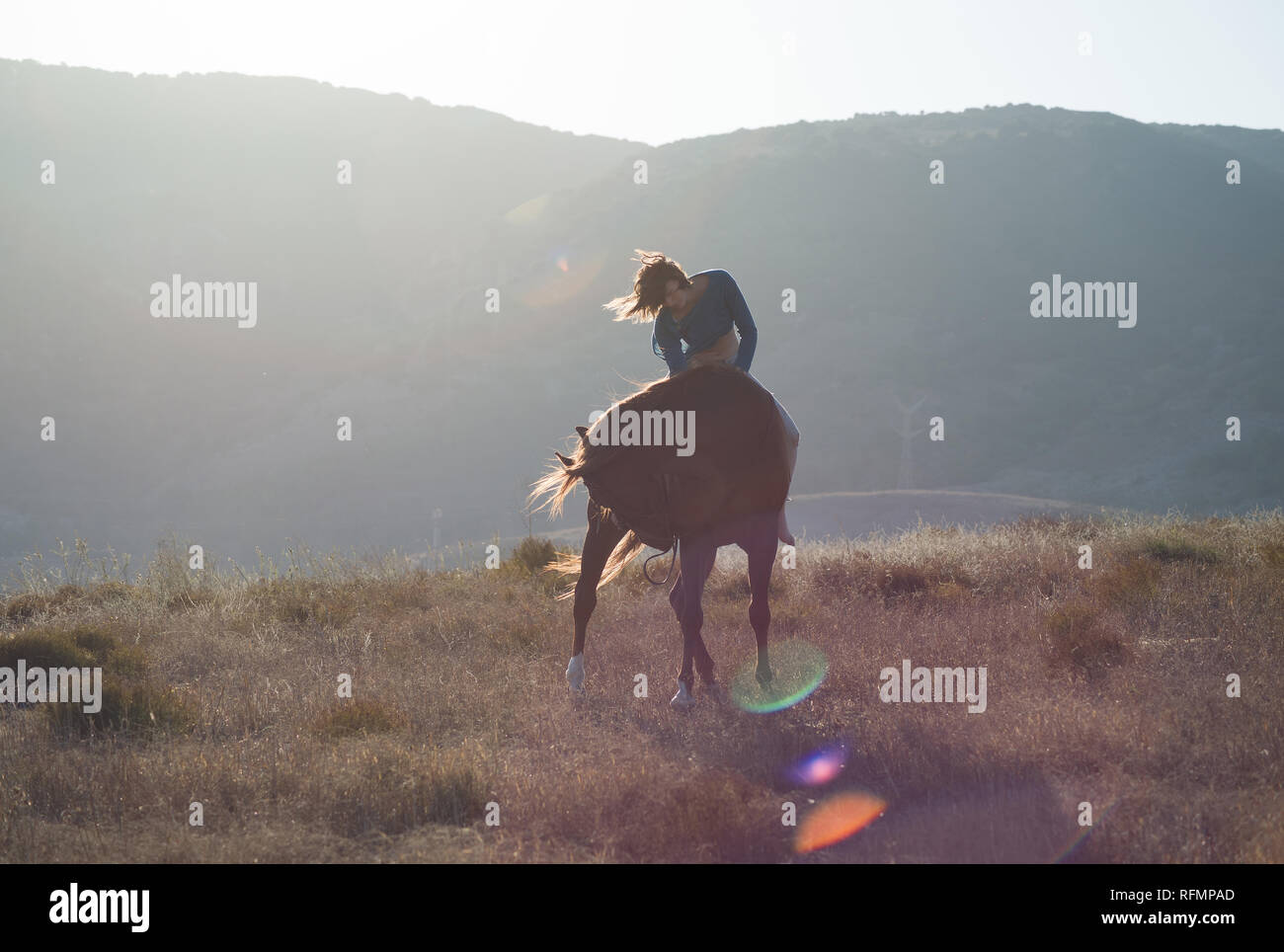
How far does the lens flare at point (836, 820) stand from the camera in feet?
12.3

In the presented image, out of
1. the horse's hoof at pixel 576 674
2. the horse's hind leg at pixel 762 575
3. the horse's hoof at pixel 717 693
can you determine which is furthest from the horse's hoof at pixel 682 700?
the horse's hoof at pixel 576 674

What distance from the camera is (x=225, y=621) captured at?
7840 mm

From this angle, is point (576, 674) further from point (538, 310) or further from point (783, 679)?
point (538, 310)

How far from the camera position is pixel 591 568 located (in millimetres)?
6059

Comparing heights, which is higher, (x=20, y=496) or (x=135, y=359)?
(x=135, y=359)

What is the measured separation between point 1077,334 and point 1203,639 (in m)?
52.6

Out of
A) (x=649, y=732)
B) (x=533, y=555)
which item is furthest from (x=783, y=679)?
(x=533, y=555)

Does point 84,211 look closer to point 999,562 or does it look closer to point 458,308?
point 458,308

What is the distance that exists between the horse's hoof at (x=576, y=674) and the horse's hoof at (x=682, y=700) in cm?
65

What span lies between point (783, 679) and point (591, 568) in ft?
4.63

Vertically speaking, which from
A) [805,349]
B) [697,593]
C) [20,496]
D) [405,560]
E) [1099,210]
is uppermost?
[1099,210]

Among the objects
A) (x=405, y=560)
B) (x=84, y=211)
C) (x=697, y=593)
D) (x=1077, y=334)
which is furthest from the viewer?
(x=84, y=211)

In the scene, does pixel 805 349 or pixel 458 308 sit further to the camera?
pixel 458 308
